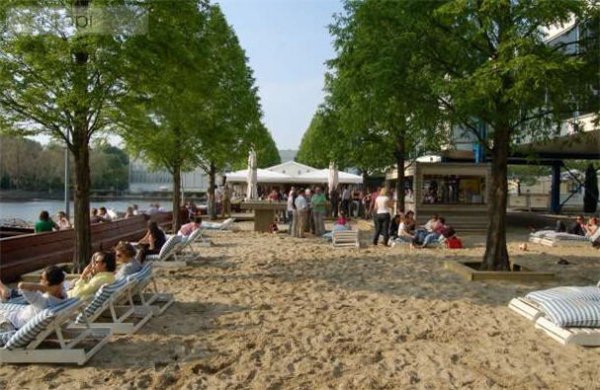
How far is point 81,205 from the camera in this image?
9.86m

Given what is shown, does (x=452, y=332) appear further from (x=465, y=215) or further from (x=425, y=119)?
(x=465, y=215)

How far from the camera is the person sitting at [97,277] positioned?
6570 mm

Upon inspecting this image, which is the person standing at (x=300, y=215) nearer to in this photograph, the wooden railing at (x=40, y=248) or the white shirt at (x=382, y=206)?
the white shirt at (x=382, y=206)

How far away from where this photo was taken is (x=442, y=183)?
2008 cm

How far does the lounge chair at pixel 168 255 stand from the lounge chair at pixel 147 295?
8.20ft

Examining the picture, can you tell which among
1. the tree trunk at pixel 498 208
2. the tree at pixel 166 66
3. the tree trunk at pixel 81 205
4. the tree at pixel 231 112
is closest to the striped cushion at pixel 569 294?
the tree trunk at pixel 498 208

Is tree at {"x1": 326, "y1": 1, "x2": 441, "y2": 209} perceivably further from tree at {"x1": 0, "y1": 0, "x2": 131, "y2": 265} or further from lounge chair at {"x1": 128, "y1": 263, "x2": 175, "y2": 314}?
lounge chair at {"x1": 128, "y1": 263, "x2": 175, "y2": 314}

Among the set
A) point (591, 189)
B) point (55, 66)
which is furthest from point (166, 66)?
point (591, 189)

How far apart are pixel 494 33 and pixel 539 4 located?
1.46 metres

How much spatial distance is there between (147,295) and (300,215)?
10.0 metres

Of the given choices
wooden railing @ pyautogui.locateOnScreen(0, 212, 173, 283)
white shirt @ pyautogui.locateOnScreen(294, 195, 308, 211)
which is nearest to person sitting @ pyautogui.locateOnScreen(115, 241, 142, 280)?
wooden railing @ pyautogui.locateOnScreen(0, 212, 173, 283)

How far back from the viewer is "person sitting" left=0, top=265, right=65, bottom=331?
5172mm

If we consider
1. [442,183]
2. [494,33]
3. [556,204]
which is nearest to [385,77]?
[494,33]

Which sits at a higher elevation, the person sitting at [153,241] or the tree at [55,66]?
the tree at [55,66]
